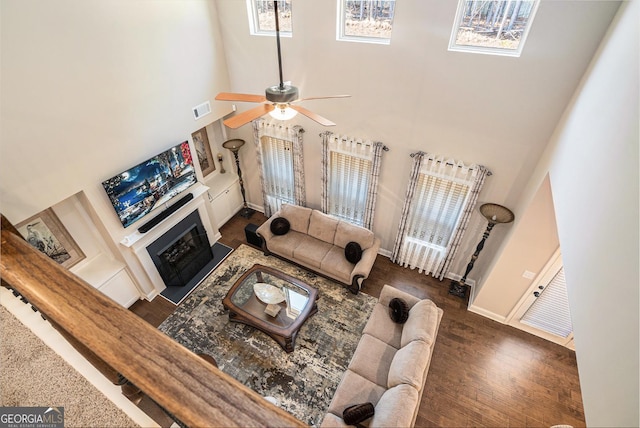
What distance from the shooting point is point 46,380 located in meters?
1.54

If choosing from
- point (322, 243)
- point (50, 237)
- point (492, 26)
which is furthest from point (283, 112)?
point (50, 237)

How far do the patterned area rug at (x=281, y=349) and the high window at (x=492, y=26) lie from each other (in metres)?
4.29

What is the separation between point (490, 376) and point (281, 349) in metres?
3.20

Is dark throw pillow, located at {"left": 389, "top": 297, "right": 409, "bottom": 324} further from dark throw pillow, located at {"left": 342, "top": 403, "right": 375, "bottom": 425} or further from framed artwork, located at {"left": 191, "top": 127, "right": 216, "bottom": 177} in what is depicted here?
framed artwork, located at {"left": 191, "top": 127, "right": 216, "bottom": 177}

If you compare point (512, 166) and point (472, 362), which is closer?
point (512, 166)

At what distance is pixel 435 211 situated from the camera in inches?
215

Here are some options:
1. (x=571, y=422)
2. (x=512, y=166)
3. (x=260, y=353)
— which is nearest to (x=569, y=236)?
(x=512, y=166)

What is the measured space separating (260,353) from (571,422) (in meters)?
4.46

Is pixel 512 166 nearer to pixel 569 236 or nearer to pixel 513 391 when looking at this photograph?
pixel 569 236

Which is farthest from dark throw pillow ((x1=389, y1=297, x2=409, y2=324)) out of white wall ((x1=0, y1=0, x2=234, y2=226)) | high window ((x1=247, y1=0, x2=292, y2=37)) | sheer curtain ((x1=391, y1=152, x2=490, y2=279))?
high window ((x1=247, y1=0, x2=292, y2=37))

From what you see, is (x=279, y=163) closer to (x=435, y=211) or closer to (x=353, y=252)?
(x=353, y=252)

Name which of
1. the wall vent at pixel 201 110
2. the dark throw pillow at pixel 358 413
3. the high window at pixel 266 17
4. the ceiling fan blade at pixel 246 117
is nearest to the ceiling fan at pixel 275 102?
the ceiling fan blade at pixel 246 117

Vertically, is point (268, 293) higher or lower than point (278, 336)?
higher

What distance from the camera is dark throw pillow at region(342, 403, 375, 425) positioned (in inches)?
137
